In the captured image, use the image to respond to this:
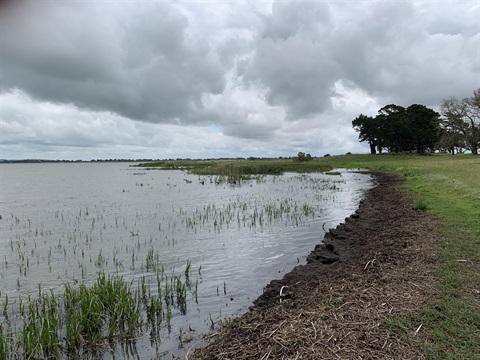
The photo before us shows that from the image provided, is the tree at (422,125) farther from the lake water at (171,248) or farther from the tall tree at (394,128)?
the lake water at (171,248)

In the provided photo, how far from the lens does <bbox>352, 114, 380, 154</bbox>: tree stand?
358 ft

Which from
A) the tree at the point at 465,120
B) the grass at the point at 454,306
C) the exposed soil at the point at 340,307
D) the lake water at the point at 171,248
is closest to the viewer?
the grass at the point at 454,306

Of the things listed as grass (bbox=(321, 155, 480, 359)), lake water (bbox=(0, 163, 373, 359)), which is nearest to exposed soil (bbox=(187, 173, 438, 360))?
grass (bbox=(321, 155, 480, 359))

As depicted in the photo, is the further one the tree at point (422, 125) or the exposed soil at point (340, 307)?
the tree at point (422, 125)

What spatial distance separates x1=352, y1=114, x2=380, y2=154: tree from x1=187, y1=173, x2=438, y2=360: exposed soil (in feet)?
339

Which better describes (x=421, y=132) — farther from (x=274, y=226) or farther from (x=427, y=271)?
(x=427, y=271)

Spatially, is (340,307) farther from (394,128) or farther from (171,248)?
(394,128)

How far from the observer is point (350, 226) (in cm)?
1786

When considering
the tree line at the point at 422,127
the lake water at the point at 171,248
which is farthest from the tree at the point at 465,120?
the lake water at the point at 171,248

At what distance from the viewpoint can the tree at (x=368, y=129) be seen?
358ft

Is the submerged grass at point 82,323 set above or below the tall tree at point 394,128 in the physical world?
below

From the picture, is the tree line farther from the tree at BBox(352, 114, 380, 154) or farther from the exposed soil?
the exposed soil

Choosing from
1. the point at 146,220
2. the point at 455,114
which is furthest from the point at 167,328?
the point at 455,114

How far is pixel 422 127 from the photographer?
96.3 meters
